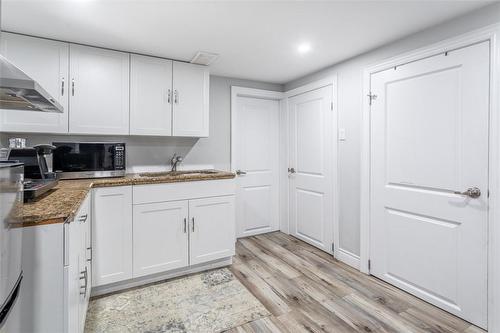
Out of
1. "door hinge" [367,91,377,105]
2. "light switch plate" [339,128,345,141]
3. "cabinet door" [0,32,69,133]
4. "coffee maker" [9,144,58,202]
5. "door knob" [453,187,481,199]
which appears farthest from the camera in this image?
"light switch plate" [339,128,345,141]

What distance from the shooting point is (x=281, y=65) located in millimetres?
2930

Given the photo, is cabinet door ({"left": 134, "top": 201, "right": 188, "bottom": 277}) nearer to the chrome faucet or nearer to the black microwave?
the black microwave

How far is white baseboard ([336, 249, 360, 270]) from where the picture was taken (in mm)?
2635

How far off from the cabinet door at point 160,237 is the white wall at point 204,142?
0.78m

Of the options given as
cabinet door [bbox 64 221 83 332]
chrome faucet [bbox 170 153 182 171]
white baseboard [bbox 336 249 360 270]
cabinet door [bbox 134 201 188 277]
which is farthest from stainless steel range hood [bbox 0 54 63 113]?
white baseboard [bbox 336 249 360 270]

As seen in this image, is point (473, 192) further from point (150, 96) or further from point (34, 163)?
point (34, 163)

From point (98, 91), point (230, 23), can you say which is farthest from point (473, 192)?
point (98, 91)

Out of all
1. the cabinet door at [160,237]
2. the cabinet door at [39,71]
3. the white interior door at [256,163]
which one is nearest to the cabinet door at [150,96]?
the cabinet door at [39,71]

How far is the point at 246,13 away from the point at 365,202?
2.02 meters

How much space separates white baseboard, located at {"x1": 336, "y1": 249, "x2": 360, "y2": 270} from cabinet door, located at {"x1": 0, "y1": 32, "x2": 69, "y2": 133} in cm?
303

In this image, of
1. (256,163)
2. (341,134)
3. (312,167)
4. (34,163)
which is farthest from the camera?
(256,163)

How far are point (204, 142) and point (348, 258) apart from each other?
218 cm

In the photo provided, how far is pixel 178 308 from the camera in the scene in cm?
199

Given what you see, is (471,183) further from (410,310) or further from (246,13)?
(246,13)
